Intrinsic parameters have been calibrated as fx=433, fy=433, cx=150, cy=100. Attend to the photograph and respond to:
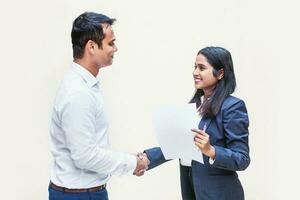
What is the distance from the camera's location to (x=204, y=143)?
182cm

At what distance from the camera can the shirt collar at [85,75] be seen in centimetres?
185

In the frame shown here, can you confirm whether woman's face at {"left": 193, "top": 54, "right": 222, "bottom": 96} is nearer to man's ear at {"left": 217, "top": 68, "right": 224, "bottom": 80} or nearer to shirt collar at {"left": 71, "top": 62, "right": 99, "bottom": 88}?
man's ear at {"left": 217, "top": 68, "right": 224, "bottom": 80}

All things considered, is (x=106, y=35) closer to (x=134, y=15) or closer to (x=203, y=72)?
(x=203, y=72)

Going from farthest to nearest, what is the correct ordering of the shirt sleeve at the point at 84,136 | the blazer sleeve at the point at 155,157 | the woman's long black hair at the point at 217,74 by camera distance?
the blazer sleeve at the point at 155,157 → the woman's long black hair at the point at 217,74 → the shirt sleeve at the point at 84,136

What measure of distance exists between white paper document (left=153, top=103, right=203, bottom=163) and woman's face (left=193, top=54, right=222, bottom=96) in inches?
9.4

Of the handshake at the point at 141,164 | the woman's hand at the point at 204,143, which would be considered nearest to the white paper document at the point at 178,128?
the woman's hand at the point at 204,143

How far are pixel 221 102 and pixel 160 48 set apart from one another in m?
1.07

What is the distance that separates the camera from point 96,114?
71.7 inches

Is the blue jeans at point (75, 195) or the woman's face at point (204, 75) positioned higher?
the woman's face at point (204, 75)

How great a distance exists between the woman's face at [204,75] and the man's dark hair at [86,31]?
48 cm

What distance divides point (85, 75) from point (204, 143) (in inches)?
22.9

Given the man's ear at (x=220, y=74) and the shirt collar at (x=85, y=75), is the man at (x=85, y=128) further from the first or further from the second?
the man's ear at (x=220, y=74)

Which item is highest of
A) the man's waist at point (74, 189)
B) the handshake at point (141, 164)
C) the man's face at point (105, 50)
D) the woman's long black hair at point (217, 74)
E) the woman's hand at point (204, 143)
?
the man's face at point (105, 50)

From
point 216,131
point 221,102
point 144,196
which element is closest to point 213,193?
point 216,131
